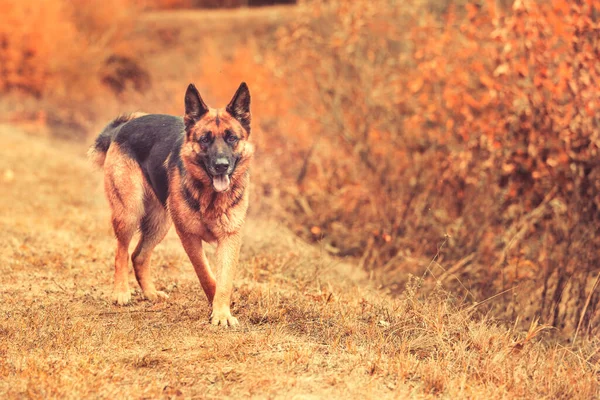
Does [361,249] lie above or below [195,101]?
below

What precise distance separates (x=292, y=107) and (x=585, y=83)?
22.7ft

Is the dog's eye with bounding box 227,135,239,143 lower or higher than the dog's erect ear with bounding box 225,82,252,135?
lower

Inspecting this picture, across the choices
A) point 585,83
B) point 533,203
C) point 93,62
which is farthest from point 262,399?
point 93,62

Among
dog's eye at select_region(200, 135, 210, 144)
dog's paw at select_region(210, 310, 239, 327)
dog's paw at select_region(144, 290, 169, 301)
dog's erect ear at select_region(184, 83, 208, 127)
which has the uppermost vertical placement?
dog's erect ear at select_region(184, 83, 208, 127)

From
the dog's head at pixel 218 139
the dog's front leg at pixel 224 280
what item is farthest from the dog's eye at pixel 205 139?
the dog's front leg at pixel 224 280

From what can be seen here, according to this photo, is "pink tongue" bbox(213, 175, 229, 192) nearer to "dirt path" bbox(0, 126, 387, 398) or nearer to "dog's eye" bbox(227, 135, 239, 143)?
"dog's eye" bbox(227, 135, 239, 143)

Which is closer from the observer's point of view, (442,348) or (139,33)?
(442,348)

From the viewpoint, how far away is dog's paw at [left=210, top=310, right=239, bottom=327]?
5.59 meters

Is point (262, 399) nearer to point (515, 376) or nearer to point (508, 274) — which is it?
point (515, 376)

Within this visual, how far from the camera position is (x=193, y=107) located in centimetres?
573

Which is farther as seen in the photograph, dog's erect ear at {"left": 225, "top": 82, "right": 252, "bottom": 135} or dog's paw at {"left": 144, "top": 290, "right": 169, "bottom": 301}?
dog's paw at {"left": 144, "top": 290, "right": 169, "bottom": 301}

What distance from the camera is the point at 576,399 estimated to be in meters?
4.91

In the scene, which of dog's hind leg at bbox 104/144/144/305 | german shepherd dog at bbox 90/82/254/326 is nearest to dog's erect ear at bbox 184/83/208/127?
german shepherd dog at bbox 90/82/254/326

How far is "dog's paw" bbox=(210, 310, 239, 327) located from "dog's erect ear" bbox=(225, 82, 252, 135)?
4.52 feet
